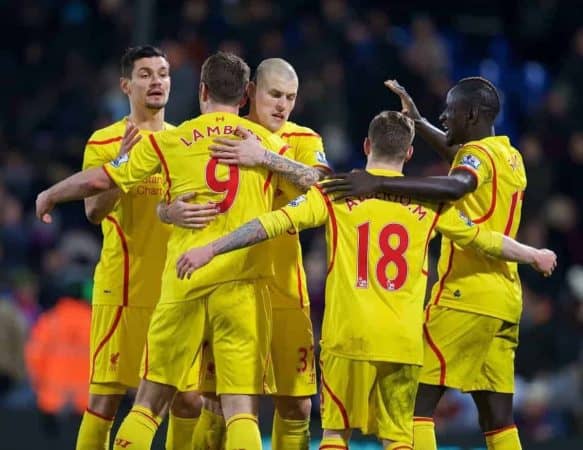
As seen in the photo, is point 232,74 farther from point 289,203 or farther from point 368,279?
point 368,279

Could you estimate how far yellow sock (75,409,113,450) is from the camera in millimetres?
8508

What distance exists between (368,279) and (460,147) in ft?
3.91

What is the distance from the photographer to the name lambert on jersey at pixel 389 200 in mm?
7551

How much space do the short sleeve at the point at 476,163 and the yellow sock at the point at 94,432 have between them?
2.41 meters

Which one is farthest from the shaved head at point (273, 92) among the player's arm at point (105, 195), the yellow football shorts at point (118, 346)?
the yellow football shorts at point (118, 346)

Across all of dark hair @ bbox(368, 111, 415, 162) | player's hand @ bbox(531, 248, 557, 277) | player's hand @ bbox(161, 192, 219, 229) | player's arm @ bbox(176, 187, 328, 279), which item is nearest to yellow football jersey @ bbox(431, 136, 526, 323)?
player's hand @ bbox(531, 248, 557, 277)

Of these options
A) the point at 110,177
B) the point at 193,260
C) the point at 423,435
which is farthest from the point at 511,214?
the point at 110,177

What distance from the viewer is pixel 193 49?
15.6 meters

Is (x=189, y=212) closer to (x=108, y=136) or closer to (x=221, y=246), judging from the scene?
(x=221, y=246)

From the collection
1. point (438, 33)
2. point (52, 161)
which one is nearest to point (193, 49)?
point (52, 161)

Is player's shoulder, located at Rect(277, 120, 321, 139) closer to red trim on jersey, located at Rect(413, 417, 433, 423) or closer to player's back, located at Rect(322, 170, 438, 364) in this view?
player's back, located at Rect(322, 170, 438, 364)

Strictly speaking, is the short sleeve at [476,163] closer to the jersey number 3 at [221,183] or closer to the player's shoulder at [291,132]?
the player's shoulder at [291,132]

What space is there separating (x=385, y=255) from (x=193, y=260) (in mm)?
950

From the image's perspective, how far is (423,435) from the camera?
8078mm
